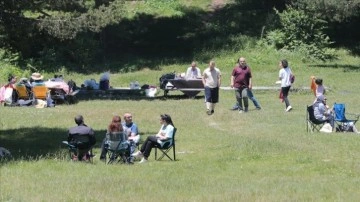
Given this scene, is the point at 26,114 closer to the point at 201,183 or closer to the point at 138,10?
the point at 201,183

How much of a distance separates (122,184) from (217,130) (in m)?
9.10

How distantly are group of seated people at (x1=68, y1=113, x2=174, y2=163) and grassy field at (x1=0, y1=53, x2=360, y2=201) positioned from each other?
0.52 meters

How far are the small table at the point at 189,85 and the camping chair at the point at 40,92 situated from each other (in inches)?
214

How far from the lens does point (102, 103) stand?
93.7ft

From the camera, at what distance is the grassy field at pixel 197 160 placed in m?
10.8

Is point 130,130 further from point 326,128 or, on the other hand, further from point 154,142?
point 326,128

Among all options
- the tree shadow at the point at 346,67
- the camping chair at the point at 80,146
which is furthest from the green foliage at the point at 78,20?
the camping chair at the point at 80,146

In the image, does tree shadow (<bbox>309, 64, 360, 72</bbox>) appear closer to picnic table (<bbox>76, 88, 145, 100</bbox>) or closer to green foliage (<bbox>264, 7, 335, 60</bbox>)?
green foliage (<bbox>264, 7, 335, 60</bbox>)

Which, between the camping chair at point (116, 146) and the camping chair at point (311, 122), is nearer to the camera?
the camping chair at point (116, 146)

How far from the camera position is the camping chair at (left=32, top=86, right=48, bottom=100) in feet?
92.4

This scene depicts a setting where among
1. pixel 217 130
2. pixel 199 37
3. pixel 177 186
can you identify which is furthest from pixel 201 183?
pixel 199 37

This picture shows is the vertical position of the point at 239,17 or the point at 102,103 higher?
the point at 239,17

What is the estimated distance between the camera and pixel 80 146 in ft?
50.5

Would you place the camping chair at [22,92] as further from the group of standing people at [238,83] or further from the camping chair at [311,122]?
the camping chair at [311,122]
